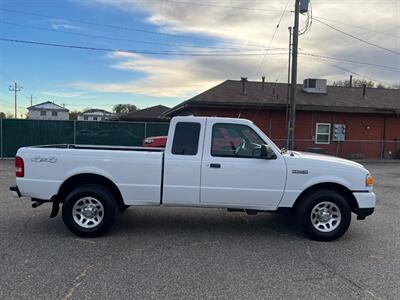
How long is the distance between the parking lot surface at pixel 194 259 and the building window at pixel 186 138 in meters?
1.37

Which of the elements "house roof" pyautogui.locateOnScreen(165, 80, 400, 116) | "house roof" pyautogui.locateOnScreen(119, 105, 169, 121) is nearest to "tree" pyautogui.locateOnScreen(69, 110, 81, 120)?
"house roof" pyautogui.locateOnScreen(119, 105, 169, 121)

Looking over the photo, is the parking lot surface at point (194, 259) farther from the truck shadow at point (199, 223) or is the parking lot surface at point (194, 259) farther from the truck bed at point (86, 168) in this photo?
the truck bed at point (86, 168)

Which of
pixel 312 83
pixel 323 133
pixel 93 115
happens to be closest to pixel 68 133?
pixel 323 133

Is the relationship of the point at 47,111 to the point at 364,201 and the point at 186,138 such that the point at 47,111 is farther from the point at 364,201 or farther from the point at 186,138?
the point at 364,201

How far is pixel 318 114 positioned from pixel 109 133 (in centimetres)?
1233

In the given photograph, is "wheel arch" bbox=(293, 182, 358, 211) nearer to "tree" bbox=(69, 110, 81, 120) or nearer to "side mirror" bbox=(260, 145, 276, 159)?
"side mirror" bbox=(260, 145, 276, 159)

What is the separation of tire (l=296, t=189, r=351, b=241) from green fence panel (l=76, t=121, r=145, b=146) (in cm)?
1482

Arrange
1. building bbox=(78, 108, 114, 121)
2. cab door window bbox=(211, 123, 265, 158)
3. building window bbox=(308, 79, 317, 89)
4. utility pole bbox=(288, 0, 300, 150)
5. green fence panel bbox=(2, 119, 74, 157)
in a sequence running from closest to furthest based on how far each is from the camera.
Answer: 1. cab door window bbox=(211, 123, 265, 158)
2. utility pole bbox=(288, 0, 300, 150)
3. green fence panel bbox=(2, 119, 74, 157)
4. building window bbox=(308, 79, 317, 89)
5. building bbox=(78, 108, 114, 121)

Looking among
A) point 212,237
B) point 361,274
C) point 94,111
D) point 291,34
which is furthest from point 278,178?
point 94,111

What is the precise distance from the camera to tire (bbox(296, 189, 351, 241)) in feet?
18.5

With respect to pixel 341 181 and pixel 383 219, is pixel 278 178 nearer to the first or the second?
pixel 341 181

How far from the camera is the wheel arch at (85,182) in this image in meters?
5.64

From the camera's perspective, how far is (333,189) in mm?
5812

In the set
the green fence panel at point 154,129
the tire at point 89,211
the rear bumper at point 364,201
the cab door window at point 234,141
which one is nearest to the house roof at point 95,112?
the green fence panel at point 154,129
